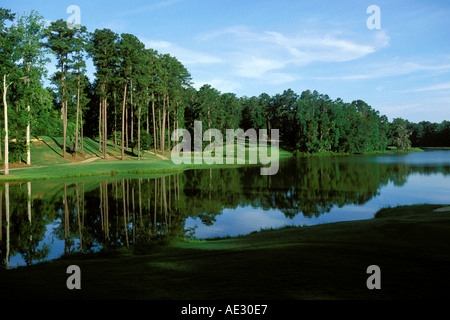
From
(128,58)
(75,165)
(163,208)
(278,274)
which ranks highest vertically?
(128,58)

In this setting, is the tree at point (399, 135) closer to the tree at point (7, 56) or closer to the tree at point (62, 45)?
the tree at point (62, 45)

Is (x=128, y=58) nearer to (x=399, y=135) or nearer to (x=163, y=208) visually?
(x=163, y=208)

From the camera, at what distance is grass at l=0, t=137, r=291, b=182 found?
36.5 m

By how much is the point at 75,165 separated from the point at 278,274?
40517 millimetres

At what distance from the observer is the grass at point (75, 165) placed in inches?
1436

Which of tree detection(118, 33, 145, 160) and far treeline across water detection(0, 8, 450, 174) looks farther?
tree detection(118, 33, 145, 160)

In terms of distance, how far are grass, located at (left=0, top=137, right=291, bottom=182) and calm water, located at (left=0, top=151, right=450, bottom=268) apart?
505 cm

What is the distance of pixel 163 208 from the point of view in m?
21.3

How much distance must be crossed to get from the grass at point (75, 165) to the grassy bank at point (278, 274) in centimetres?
3036

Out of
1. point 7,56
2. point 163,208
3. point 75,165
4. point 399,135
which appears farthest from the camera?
point 399,135

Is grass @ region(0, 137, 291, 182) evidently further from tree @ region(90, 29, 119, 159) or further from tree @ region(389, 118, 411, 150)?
tree @ region(389, 118, 411, 150)

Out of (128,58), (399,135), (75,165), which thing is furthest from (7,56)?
(399,135)

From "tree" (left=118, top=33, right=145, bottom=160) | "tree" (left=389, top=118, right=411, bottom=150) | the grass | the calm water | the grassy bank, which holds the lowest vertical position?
the calm water

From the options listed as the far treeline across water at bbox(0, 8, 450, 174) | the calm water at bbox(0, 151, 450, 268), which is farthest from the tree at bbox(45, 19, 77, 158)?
the calm water at bbox(0, 151, 450, 268)
